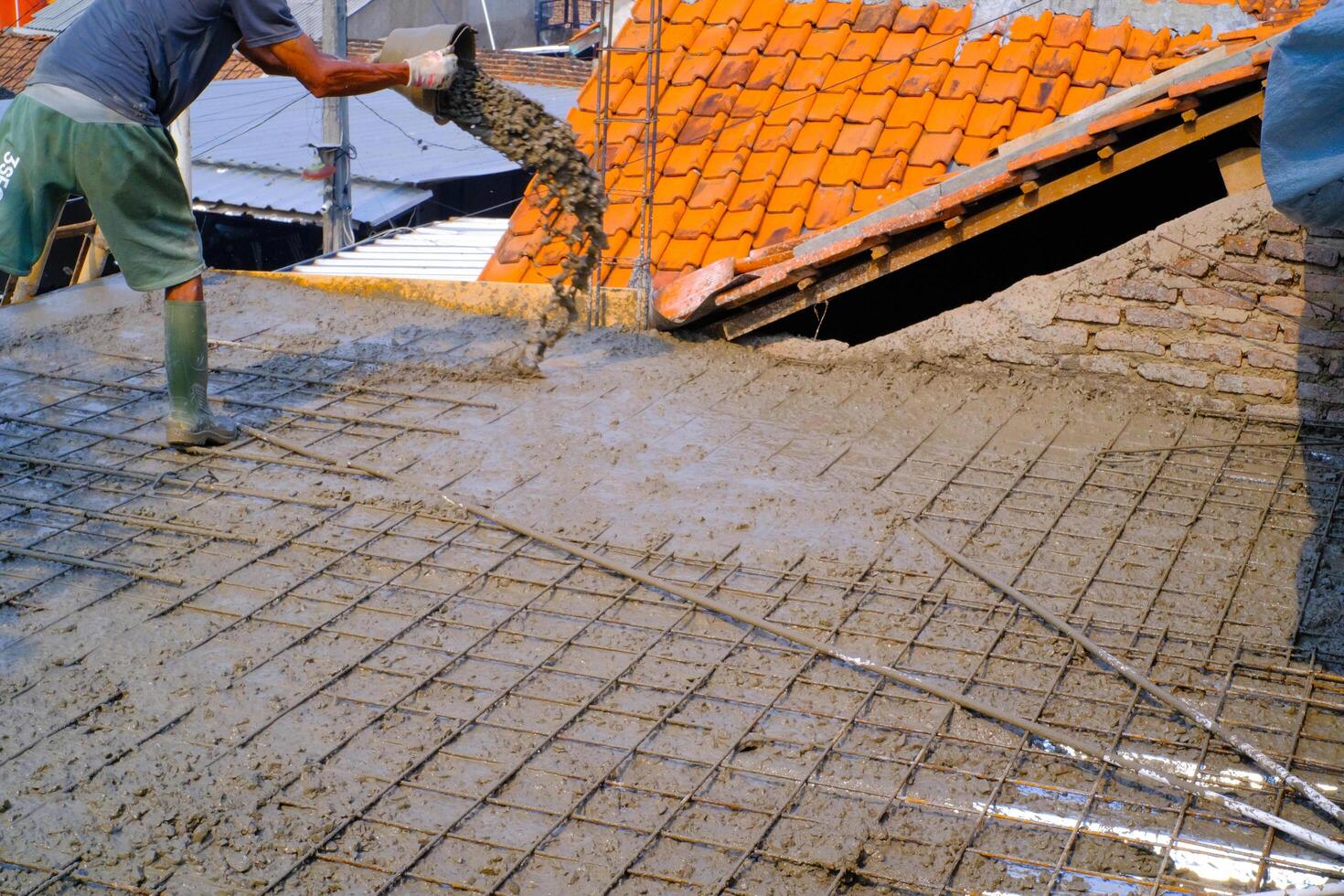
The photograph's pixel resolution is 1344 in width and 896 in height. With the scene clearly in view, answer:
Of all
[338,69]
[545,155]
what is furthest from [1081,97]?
[338,69]

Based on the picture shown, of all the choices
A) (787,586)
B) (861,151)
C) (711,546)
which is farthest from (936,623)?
(861,151)

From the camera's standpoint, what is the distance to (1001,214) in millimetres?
4961

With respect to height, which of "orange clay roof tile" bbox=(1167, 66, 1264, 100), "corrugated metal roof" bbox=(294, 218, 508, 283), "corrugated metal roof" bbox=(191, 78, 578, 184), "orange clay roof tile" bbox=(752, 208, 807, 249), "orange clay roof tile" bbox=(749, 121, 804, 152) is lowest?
"corrugated metal roof" bbox=(191, 78, 578, 184)

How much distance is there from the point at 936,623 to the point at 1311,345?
2246 mm

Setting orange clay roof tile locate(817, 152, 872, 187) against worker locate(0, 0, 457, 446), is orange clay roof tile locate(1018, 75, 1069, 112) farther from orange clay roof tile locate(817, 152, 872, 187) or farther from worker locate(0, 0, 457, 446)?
worker locate(0, 0, 457, 446)

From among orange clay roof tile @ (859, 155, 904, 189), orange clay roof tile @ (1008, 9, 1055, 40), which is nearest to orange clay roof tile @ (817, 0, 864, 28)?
orange clay roof tile @ (1008, 9, 1055, 40)

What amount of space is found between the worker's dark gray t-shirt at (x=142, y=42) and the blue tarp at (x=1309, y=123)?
116 inches

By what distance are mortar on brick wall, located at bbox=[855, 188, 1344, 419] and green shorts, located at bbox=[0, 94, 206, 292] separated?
2992 mm

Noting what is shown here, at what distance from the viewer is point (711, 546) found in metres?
3.73

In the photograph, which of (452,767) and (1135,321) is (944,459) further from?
(452,767)

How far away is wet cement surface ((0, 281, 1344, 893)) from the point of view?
246 centimetres

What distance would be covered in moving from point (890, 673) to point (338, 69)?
273 centimetres

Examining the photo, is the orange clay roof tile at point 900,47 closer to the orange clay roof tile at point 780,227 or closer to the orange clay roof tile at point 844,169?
the orange clay roof tile at point 844,169

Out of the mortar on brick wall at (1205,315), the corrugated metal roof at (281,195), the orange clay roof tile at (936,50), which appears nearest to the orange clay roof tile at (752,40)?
the orange clay roof tile at (936,50)
